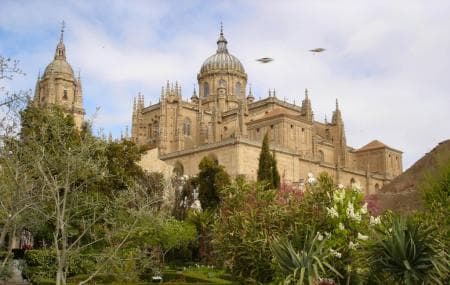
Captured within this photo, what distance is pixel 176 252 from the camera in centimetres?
2433

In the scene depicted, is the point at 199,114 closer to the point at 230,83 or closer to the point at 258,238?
the point at 230,83

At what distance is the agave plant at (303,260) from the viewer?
8898 mm

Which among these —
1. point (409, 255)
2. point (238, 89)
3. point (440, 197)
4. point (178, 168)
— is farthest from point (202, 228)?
point (238, 89)

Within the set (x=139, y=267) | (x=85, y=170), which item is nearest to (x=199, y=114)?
(x=139, y=267)

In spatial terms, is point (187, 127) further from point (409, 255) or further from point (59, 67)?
point (409, 255)

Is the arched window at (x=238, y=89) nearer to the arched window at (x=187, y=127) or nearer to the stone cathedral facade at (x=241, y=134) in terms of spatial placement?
the stone cathedral facade at (x=241, y=134)

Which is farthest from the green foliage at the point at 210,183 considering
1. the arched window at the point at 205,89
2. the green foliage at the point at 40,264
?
the arched window at the point at 205,89

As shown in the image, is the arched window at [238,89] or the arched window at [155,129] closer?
the arched window at [155,129]

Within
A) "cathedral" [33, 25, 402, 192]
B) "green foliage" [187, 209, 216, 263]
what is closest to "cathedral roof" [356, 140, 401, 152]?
"cathedral" [33, 25, 402, 192]

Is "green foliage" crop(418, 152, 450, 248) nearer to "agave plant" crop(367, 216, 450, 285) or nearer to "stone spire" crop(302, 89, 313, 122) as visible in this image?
"agave plant" crop(367, 216, 450, 285)

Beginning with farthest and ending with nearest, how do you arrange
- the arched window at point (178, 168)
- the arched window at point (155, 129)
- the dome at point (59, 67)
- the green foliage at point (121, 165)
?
the arched window at point (155, 129) → the dome at point (59, 67) → the arched window at point (178, 168) → the green foliage at point (121, 165)

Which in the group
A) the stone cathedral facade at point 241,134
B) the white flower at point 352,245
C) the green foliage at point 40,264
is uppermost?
the stone cathedral facade at point 241,134

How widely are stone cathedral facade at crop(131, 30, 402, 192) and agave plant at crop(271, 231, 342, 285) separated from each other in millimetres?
27480

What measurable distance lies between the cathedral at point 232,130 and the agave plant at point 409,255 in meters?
28.1
